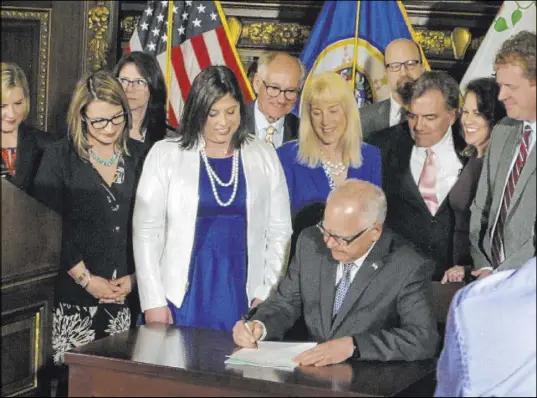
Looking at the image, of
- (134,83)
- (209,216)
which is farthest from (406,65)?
(209,216)

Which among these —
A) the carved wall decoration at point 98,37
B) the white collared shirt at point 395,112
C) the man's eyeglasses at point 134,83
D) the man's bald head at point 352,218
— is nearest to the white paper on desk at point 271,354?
the man's bald head at point 352,218

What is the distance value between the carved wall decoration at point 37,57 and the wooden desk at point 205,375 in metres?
2.93

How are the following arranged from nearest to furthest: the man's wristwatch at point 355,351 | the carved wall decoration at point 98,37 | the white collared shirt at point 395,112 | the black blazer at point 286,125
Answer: the man's wristwatch at point 355,351 → the black blazer at point 286,125 → the white collared shirt at point 395,112 → the carved wall decoration at point 98,37

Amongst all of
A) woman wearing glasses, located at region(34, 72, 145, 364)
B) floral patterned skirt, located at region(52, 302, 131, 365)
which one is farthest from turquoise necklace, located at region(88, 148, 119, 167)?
floral patterned skirt, located at region(52, 302, 131, 365)

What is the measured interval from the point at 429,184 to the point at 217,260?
3.79 feet

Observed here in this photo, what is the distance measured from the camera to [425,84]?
17.9ft

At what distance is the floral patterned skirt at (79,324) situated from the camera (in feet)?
16.8

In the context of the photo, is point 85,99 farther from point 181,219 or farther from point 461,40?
point 461,40

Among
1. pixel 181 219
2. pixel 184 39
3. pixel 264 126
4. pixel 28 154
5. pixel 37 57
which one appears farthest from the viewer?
pixel 37 57

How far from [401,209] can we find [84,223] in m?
1.47

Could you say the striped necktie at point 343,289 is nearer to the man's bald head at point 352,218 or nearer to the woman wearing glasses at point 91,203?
the man's bald head at point 352,218

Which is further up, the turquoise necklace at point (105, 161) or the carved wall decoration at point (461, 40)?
the carved wall decoration at point (461, 40)

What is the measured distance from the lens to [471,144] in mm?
5457

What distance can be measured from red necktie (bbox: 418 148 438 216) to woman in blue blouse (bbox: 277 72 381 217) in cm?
35
